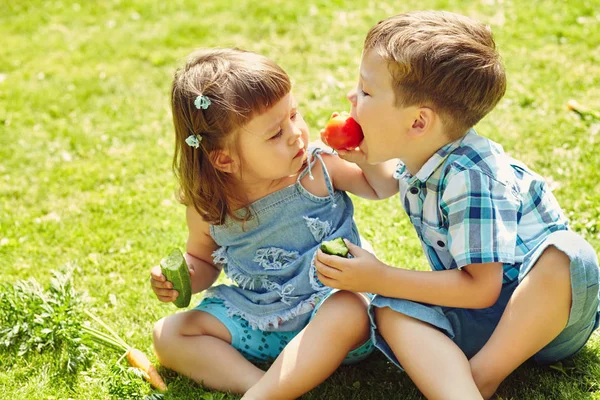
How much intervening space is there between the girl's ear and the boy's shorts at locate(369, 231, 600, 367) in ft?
2.63

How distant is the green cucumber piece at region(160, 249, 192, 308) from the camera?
3.13m

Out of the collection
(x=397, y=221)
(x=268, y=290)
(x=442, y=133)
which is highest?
(x=442, y=133)

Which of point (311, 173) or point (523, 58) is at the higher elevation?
point (311, 173)

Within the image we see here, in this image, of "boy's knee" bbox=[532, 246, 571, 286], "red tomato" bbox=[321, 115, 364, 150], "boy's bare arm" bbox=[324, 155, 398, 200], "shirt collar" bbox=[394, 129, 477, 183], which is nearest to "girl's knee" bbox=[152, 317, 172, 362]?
"boy's bare arm" bbox=[324, 155, 398, 200]

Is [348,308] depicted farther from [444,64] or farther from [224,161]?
[444,64]

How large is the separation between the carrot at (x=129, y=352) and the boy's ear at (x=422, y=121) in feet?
5.03

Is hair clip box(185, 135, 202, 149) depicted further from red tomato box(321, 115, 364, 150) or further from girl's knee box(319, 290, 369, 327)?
girl's knee box(319, 290, 369, 327)

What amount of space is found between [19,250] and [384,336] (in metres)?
2.53

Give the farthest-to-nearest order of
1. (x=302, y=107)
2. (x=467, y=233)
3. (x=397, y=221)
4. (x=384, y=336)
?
(x=302, y=107)
(x=397, y=221)
(x=384, y=336)
(x=467, y=233)

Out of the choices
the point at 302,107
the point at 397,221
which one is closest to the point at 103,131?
the point at 302,107

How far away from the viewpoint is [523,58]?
18.8 ft

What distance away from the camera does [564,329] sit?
9.38 feet

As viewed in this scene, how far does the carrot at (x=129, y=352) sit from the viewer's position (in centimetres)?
326

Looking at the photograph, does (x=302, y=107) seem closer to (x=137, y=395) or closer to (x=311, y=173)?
(x=311, y=173)
